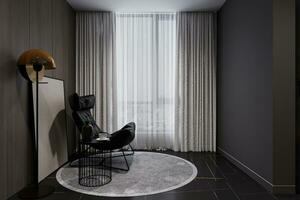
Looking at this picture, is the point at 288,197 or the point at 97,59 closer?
the point at 288,197

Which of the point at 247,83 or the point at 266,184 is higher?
the point at 247,83

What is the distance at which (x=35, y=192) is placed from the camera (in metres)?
2.36

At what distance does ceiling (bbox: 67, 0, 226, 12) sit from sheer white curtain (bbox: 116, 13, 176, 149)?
8.2 inches

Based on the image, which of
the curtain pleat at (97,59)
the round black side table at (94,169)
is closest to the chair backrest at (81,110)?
the round black side table at (94,169)

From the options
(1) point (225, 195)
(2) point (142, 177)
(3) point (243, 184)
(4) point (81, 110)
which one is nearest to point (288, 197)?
(3) point (243, 184)

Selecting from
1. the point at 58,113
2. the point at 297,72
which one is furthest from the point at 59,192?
the point at 297,72

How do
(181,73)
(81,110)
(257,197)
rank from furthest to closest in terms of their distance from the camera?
(181,73) → (81,110) → (257,197)

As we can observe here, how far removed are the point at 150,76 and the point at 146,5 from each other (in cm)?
128

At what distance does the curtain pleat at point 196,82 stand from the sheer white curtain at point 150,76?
0.50 feet

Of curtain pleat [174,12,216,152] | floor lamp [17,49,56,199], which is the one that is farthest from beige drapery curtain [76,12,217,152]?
floor lamp [17,49,56,199]

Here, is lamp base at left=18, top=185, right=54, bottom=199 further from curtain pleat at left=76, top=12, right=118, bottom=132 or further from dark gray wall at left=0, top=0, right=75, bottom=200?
curtain pleat at left=76, top=12, right=118, bottom=132

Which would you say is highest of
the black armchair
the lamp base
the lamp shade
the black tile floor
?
the lamp shade

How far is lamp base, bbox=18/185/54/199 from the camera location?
2281mm

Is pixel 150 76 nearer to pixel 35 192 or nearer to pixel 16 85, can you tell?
pixel 16 85
